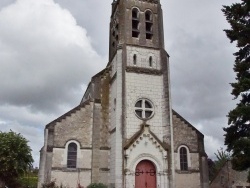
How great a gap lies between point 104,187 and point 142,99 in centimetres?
777

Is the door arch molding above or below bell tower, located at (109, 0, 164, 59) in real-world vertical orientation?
below

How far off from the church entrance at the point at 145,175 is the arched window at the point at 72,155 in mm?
5147

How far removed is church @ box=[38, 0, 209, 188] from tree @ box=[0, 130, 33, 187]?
226 cm

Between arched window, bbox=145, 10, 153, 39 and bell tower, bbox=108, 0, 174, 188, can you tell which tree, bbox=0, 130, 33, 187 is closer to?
bell tower, bbox=108, 0, 174, 188

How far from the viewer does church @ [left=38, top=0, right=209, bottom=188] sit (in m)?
24.3

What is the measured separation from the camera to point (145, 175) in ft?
80.0

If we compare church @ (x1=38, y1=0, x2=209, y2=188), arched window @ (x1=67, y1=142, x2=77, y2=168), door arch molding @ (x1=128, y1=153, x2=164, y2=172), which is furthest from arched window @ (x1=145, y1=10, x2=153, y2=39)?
arched window @ (x1=67, y1=142, x2=77, y2=168)

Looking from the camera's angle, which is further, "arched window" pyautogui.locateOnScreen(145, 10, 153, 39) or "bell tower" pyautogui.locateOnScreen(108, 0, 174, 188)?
"arched window" pyautogui.locateOnScreen(145, 10, 153, 39)

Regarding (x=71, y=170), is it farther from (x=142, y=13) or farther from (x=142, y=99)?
(x=142, y=13)

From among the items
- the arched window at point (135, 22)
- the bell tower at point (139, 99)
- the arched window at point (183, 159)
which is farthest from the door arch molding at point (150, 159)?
the arched window at point (135, 22)

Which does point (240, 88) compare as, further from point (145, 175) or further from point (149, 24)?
point (149, 24)

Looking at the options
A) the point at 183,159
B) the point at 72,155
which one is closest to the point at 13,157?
the point at 72,155

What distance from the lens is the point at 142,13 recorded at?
97.2 feet

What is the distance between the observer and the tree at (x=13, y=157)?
2489 centimetres
